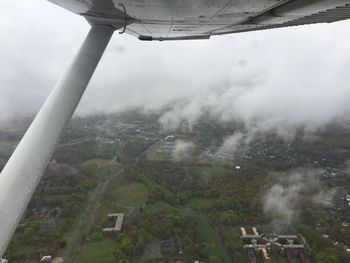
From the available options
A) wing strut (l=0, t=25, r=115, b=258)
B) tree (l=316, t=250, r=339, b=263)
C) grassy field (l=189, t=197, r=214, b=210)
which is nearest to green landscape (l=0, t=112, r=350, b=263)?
tree (l=316, t=250, r=339, b=263)

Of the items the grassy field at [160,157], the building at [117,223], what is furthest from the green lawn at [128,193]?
the grassy field at [160,157]

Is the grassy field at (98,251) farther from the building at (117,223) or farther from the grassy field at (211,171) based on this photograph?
the grassy field at (211,171)

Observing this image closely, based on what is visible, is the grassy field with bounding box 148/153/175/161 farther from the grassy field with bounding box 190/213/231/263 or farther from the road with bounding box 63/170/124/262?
the grassy field with bounding box 190/213/231/263

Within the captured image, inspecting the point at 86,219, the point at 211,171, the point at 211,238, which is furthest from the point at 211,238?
the point at 211,171

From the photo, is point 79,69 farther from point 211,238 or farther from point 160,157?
point 160,157

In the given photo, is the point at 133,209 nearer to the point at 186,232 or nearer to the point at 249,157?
the point at 186,232
